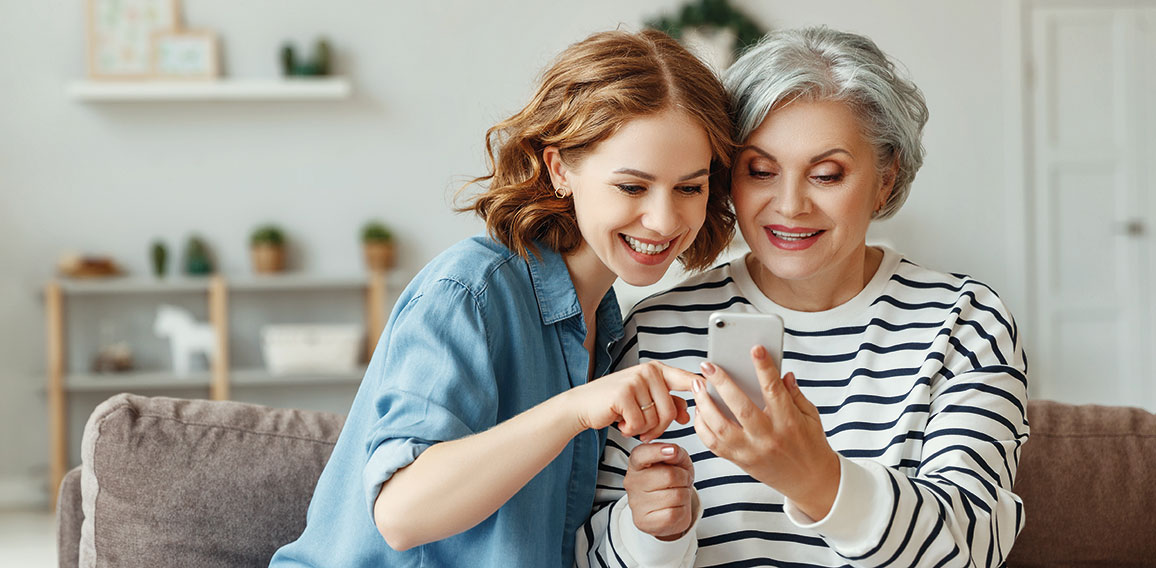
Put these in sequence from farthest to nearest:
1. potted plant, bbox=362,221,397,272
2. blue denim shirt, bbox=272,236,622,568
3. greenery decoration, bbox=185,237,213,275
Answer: potted plant, bbox=362,221,397,272 < greenery decoration, bbox=185,237,213,275 < blue denim shirt, bbox=272,236,622,568

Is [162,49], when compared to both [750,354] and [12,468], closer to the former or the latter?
[12,468]

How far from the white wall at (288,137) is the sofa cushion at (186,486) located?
3.40 metres

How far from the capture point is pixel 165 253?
4.76m

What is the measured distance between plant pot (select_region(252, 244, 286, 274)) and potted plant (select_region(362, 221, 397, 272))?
1.31 feet

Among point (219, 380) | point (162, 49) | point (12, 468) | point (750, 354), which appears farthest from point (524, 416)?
point (12, 468)

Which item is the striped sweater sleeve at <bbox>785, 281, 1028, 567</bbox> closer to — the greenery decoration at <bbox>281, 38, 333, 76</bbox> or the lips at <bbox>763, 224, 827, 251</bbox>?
the lips at <bbox>763, 224, 827, 251</bbox>

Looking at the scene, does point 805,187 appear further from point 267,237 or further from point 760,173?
point 267,237

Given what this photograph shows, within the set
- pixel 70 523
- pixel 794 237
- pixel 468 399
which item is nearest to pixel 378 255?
pixel 70 523

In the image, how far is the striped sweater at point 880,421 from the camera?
119 cm

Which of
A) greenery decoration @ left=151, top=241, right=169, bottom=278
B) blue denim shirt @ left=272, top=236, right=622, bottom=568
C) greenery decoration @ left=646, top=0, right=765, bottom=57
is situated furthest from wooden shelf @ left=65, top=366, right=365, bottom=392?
blue denim shirt @ left=272, top=236, right=622, bottom=568

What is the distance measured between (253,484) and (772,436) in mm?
888

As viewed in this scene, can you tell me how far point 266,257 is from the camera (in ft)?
15.8

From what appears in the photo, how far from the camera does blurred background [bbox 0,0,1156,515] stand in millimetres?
4816

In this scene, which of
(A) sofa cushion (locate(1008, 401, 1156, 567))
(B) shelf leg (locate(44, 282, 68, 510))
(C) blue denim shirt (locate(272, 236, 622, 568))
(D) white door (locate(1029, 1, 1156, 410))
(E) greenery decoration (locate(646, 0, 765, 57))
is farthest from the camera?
(D) white door (locate(1029, 1, 1156, 410))
